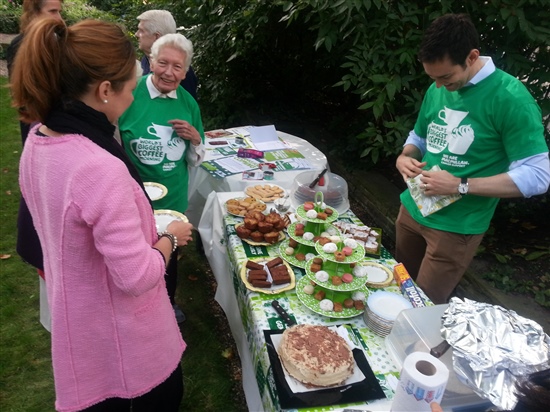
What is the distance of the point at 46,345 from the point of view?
2877 millimetres

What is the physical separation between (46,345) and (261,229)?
72.2 inches

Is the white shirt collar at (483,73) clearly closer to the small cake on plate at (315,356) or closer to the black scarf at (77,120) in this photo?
the small cake on plate at (315,356)

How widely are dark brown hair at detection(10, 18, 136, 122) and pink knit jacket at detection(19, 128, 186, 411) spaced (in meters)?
0.13

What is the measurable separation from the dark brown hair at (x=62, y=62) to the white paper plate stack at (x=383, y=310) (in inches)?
52.8

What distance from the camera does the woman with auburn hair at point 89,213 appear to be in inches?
46.4

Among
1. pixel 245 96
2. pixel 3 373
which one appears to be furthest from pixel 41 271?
pixel 245 96

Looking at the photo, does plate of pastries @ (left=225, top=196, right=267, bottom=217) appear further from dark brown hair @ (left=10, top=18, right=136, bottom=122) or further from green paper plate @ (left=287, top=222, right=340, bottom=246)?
dark brown hair @ (left=10, top=18, right=136, bottom=122)

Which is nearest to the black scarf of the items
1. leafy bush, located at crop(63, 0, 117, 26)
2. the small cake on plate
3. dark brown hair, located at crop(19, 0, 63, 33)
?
the small cake on plate

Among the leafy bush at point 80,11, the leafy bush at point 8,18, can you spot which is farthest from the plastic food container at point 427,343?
the leafy bush at point 8,18

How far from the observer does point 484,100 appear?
2000 mm

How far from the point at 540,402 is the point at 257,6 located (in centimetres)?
434

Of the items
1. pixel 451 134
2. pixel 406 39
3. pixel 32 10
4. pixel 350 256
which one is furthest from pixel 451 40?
pixel 32 10

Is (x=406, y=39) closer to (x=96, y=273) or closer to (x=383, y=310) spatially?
(x=383, y=310)

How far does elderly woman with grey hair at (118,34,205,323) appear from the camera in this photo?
2.55 m
